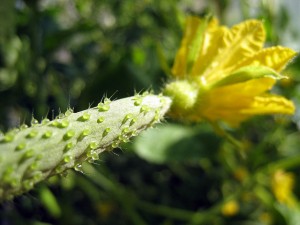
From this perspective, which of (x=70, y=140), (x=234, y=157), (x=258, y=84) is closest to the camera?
(x=70, y=140)

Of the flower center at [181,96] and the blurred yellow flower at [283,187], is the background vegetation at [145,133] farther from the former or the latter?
the flower center at [181,96]

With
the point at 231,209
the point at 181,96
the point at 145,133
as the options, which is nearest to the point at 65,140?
the point at 181,96

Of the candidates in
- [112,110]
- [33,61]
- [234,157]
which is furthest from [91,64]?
[112,110]

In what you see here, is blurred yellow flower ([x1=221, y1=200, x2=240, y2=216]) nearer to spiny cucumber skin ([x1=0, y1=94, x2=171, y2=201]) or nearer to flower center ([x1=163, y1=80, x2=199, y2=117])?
flower center ([x1=163, y1=80, x2=199, y2=117])

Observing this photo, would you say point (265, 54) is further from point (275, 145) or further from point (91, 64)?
point (91, 64)

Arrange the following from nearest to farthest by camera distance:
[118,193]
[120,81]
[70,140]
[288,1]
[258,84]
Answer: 1. [70,140]
2. [258,84]
3. [120,81]
4. [118,193]
5. [288,1]

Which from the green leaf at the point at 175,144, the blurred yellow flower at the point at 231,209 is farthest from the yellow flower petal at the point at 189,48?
the blurred yellow flower at the point at 231,209

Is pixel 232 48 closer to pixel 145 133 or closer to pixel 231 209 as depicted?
pixel 145 133
